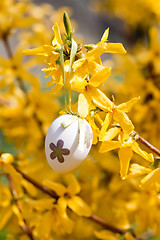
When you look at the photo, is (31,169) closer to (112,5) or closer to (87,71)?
(87,71)

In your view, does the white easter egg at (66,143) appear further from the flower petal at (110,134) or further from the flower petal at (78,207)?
the flower petal at (78,207)

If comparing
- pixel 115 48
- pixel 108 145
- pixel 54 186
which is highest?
pixel 115 48

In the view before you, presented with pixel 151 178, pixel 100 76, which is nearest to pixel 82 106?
pixel 100 76

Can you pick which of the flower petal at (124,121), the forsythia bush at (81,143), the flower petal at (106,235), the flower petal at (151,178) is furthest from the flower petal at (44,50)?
the flower petal at (106,235)

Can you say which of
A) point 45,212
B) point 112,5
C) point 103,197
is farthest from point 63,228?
point 112,5

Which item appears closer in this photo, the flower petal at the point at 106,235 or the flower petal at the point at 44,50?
the flower petal at the point at 44,50

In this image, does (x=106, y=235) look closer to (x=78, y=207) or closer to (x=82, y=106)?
(x=78, y=207)
